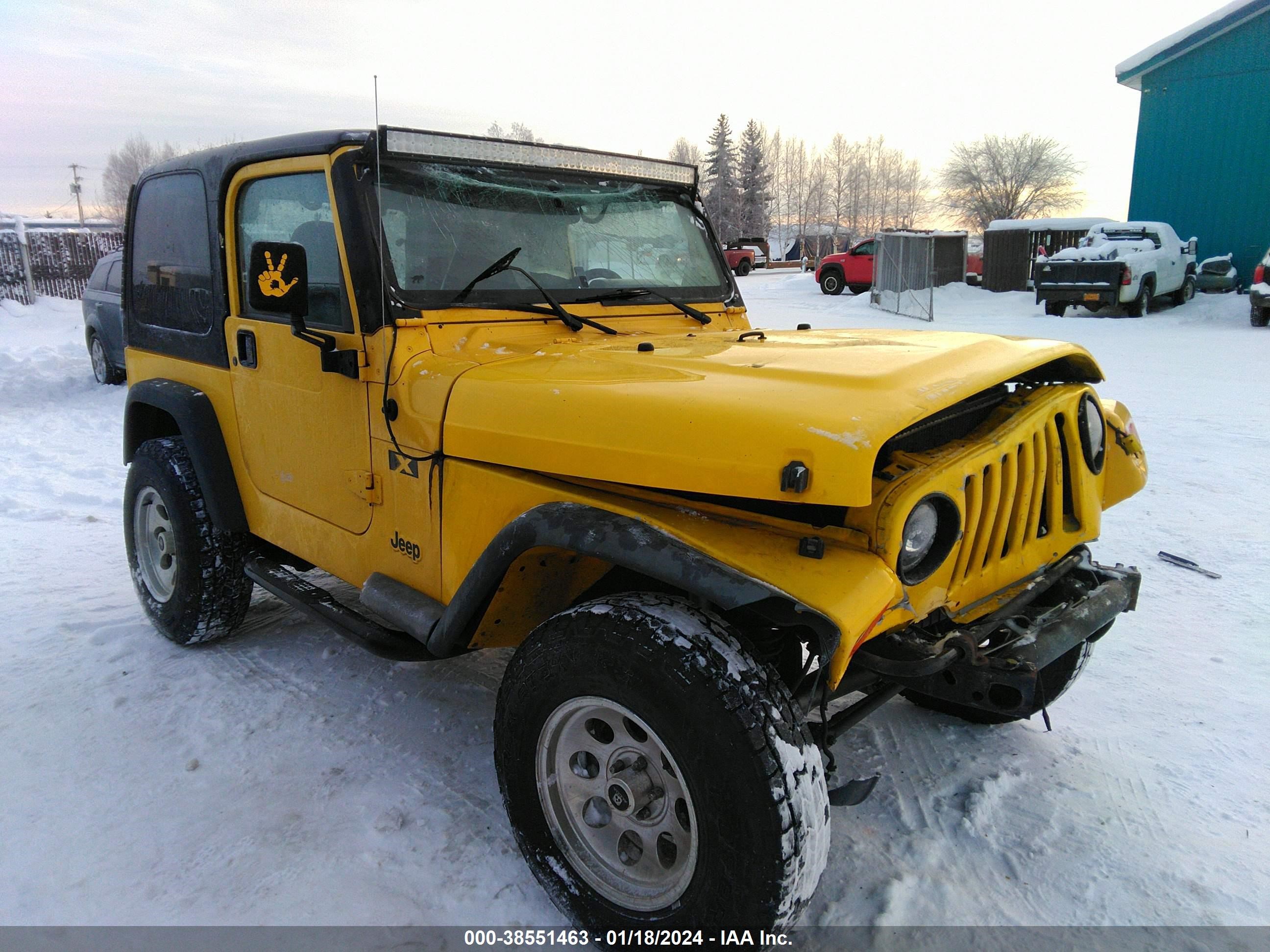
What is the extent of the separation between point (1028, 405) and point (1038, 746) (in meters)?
1.40

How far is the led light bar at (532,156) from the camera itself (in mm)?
2910

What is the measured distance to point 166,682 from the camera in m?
3.71

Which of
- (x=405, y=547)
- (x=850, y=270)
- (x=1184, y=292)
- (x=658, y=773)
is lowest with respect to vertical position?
(x=658, y=773)

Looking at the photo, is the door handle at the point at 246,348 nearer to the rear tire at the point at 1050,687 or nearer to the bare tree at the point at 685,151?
the rear tire at the point at 1050,687

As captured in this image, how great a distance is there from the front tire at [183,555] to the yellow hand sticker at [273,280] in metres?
1.51

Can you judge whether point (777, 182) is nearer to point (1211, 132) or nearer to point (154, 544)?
point (1211, 132)

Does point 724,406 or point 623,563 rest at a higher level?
point 724,406

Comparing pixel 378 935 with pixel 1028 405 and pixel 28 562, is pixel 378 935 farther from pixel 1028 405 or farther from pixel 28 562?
pixel 28 562

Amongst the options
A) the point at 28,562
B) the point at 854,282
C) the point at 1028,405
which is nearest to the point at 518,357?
the point at 1028,405

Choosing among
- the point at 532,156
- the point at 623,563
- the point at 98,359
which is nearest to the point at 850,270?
the point at 98,359

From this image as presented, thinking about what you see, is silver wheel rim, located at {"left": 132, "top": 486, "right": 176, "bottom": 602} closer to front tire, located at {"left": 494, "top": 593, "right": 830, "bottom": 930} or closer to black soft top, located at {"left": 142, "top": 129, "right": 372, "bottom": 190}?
black soft top, located at {"left": 142, "top": 129, "right": 372, "bottom": 190}

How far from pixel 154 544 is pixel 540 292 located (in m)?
2.50

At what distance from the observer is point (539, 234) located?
325cm

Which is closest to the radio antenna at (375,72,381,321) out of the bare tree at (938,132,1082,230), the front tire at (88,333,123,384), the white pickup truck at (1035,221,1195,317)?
the front tire at (88,333,123,384)
